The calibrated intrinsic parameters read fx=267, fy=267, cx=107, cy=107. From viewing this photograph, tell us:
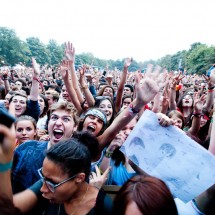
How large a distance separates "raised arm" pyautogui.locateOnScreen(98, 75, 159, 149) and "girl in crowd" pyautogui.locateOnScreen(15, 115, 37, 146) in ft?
3.63

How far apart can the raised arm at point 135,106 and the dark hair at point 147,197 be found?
0.85 meters

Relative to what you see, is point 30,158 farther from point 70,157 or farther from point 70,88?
point 70,88

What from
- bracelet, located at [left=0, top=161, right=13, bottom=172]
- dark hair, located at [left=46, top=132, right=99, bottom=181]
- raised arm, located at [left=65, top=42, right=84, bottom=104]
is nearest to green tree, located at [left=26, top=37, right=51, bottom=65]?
raised arm, located at [left=65, top=42, right=84, bottom=104]

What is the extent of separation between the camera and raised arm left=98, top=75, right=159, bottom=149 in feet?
6.72

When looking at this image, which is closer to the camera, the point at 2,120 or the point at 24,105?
the point at 2,120

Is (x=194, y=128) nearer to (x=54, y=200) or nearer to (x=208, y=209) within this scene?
(x=208, y=209)

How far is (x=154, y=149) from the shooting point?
168 cm

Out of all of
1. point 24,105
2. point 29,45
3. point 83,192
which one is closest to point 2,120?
point 83,192

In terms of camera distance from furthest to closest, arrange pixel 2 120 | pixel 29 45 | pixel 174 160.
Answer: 1. pixel 29 45
2. pixel 174 160
3. pixel 2 120

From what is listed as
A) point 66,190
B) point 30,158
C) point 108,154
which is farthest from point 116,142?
point 66,190

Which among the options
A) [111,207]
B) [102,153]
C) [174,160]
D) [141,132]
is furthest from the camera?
[102,153]

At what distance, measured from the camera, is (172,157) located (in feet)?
5.29

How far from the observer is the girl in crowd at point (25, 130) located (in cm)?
296

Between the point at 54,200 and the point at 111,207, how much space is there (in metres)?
0.33
